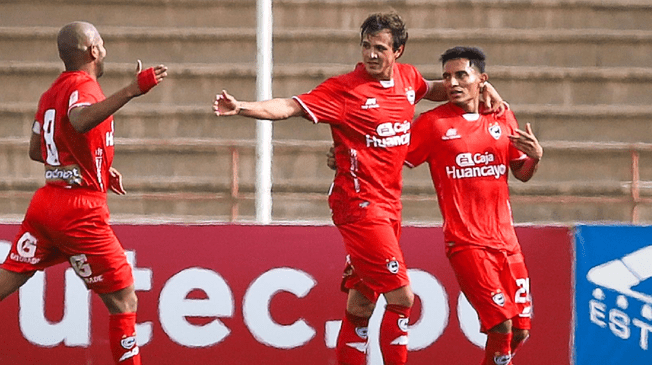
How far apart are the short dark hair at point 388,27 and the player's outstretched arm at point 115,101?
119cm

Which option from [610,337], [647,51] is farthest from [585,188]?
[610,337]

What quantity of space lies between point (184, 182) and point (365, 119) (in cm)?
713

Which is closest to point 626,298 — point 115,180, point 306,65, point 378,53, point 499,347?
point 499,347

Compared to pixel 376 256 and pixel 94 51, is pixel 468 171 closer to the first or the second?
pixel 376 256

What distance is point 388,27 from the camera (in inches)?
239

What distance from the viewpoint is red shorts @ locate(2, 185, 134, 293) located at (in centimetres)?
578

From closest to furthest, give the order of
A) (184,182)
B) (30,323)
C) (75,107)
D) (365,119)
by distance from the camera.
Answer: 1. (75,107)
2. (365,119)
3. (30,323)
4. (184,182)

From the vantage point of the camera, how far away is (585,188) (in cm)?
1300

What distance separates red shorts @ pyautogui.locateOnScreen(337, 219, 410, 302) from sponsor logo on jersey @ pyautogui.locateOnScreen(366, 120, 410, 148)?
401 millimetres

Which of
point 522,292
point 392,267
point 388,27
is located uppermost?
point 388,27

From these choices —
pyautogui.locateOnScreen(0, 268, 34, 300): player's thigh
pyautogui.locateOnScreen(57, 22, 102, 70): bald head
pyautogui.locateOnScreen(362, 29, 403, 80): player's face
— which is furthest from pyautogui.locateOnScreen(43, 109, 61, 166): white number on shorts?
pyautogui.locateOnScreen(362, 29, 403, 80): player's face

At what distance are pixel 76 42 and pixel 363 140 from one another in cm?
155

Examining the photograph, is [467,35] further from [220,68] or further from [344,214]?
[344,214]

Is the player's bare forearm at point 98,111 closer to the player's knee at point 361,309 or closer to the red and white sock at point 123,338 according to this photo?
the red and white sock at point 123,338
